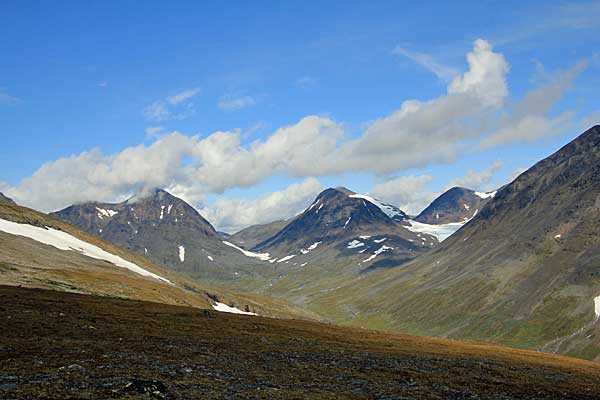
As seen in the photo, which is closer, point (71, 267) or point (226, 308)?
point (71, 267)

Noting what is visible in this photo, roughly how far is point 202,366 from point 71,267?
321ft

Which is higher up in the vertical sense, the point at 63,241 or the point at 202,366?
the point at 63,241

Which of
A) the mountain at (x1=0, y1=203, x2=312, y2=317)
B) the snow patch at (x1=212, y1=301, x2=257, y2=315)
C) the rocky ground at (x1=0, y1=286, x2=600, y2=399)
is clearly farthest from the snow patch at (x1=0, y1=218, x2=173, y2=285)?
the rocky ground at (x1=0, y1=286, x2=600, y2=399)

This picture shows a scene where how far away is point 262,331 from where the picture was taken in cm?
6844

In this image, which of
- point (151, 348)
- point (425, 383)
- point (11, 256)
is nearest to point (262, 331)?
point (151, 348)

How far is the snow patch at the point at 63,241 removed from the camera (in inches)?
5859

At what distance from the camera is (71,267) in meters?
123

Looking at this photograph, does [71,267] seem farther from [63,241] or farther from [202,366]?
[202,366]

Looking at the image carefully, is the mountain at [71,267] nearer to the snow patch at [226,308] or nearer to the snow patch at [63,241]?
the snow patch at [63,241]

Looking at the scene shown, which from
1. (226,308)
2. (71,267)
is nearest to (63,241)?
(71,267)

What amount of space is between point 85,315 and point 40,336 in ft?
53.7

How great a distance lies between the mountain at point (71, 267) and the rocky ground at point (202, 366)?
29439mm

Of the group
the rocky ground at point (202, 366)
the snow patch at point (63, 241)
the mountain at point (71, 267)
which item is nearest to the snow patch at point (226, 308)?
the mountain at point (71, 267)

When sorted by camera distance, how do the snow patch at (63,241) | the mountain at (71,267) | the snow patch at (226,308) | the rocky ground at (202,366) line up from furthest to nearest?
the snow patch at (226,308) < the snow patch at (63,241) < the mountain at (71,267) < the rocky ground at (202,366)
